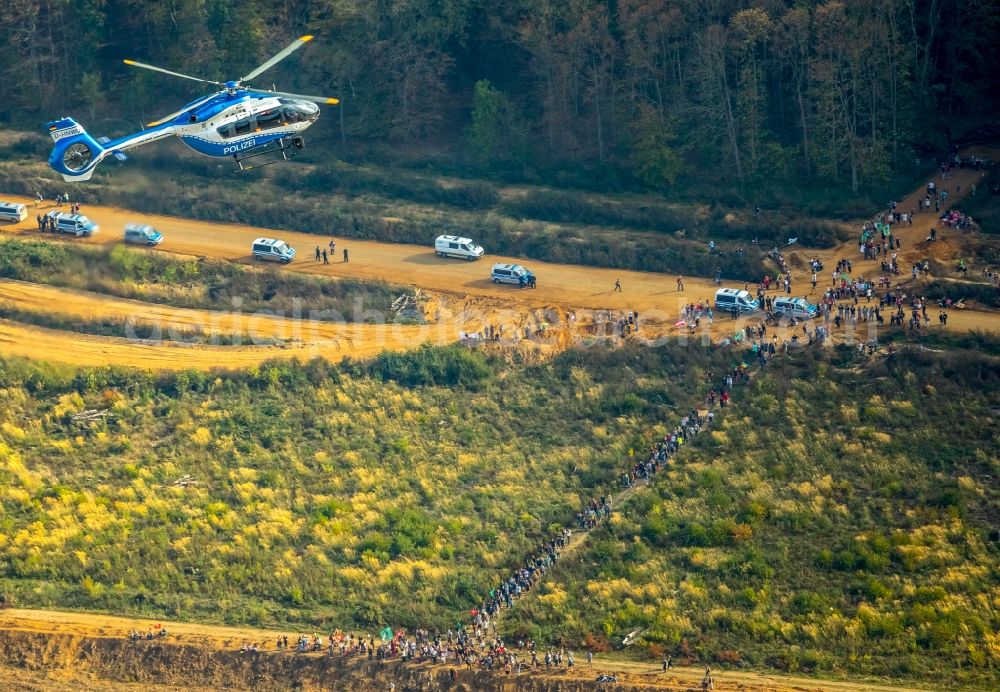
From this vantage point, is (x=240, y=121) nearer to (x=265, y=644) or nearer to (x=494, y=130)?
(x=265, y=644)

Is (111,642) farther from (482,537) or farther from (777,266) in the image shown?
(777,266)

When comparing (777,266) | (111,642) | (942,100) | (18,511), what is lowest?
(111,642)

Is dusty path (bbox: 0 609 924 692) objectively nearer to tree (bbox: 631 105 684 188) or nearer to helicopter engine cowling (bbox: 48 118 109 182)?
helicopter engine cowling (bbox: 48 118 109 182)

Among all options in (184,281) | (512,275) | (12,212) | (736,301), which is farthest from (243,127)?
(12,212)

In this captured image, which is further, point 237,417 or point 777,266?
point 777,266

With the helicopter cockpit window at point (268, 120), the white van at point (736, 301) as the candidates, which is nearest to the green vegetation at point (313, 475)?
the white van at point (736, 301)

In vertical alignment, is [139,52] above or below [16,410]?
above

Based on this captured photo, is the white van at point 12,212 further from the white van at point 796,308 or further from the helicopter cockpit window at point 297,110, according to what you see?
the white van at point 796,308

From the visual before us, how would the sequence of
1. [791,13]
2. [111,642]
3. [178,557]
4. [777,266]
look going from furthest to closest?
[791,13] < [777,266] < [178,557] < [111,642]

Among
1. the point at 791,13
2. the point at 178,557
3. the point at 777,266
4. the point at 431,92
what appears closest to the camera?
the point at 178,557

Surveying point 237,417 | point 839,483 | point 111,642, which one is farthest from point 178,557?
point 839,483
